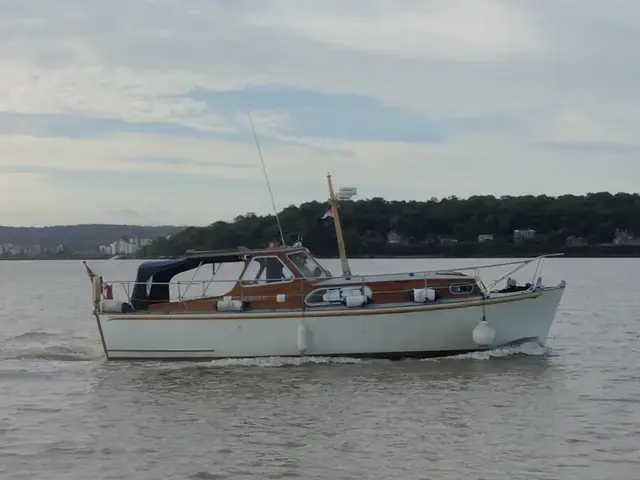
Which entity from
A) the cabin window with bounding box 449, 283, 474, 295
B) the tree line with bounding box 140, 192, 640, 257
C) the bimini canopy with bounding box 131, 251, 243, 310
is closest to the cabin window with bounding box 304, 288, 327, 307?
the bimini canopy with bounding box 131, 251, 243, 310

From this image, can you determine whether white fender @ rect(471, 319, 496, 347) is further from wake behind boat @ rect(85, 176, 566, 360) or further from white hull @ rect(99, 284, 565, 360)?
white hull @ rect(99, 284, 565, 360)

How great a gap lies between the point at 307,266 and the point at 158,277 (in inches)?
125

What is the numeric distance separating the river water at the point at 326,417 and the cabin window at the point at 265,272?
5.23 ft

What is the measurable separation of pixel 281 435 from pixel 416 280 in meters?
6.13

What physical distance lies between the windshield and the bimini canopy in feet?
3.79

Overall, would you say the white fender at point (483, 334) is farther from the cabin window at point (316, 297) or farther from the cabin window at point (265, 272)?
the cabin window at point (265, 272)

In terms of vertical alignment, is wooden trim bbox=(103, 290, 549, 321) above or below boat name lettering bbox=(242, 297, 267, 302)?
below

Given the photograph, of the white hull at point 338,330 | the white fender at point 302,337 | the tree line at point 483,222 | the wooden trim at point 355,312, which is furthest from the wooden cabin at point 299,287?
the tree line at point 483,222

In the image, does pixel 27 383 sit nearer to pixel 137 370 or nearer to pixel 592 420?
pixel 137 370

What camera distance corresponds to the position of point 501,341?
18672 mm

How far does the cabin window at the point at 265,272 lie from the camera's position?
18.8 meters

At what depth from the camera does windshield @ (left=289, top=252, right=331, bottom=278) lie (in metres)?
19.0

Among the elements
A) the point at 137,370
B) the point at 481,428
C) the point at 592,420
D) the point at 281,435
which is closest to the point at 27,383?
the point at 137,370

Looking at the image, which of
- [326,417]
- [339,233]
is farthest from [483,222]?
[326,417]
